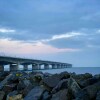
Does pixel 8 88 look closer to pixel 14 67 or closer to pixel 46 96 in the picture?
pixel 46 96

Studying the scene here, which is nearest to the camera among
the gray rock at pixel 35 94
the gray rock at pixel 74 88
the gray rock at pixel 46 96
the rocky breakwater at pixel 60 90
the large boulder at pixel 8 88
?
the rocky breakwater at pixel 60 90

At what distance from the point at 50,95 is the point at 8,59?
73.2 meters

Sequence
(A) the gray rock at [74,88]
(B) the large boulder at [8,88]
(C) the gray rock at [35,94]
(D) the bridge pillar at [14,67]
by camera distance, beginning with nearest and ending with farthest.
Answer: (A) the gray rock at [74,88] → (C) the gray rock at [35,94] → (B) the large boulder at [8,88] → (D) the bridge pillar at [14,67]

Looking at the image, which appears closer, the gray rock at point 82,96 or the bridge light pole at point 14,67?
the gray rock at point 82,96

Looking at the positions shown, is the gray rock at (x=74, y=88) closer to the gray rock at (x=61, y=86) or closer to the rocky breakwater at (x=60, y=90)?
the rocky breakwater at (x=60, y=90)

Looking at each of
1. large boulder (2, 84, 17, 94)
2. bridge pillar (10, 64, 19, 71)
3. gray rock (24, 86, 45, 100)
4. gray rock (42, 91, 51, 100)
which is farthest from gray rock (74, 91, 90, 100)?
bridge pillar (10, 64, 19, 71)

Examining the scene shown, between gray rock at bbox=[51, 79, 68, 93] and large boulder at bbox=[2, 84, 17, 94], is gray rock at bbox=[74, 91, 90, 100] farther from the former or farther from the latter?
large boulder at bbox=[2, 84, 17, 94]

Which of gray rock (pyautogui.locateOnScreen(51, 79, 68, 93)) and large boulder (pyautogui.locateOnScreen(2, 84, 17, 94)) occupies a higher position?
gray rock (pyautogui.locateOnScreen(51, 79, 68, 93))

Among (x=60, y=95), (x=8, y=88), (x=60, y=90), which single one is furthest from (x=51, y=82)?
(x=8, y=88)

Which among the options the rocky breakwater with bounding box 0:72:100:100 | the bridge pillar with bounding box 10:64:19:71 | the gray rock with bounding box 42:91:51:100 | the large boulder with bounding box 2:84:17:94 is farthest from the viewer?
the bridge pillar with bounding box 10:64:19:71

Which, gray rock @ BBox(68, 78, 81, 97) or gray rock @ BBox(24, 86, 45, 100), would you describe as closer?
gray rock @ BBox(68, 78, 81, 97)

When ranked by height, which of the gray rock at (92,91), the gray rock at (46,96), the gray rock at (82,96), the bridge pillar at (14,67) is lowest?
the gray rock at (46,96)

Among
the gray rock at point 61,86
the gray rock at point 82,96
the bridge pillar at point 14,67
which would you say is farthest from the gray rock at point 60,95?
the bridge pillar at point 14,67

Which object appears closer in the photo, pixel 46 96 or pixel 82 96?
pixel 82 96
